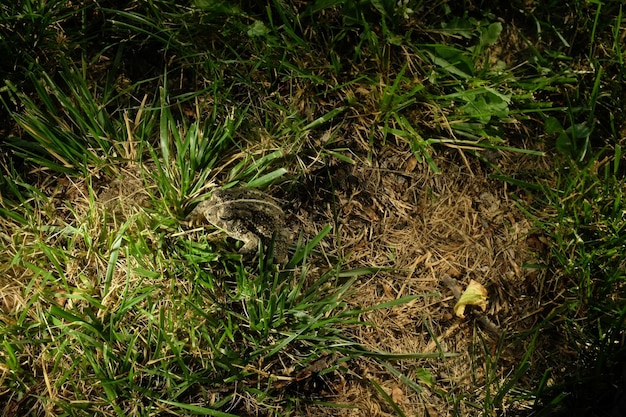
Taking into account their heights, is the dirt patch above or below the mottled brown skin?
below

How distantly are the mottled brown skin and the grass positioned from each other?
0.08 m

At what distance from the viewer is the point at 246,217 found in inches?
95.3

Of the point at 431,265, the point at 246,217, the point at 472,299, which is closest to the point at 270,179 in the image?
the point at 246,217

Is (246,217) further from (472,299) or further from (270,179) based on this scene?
(472,299)

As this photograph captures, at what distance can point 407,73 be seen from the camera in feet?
9.18

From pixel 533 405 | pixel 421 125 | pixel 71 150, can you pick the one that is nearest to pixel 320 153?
pixel 421 125

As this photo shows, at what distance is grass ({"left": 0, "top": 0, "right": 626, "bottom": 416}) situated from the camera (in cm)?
246

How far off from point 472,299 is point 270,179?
112cm

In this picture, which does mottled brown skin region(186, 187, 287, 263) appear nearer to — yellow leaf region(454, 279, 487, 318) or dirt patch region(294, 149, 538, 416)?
dirt patch region(294, 149, 538, 416)

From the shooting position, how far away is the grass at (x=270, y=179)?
2.46 meters

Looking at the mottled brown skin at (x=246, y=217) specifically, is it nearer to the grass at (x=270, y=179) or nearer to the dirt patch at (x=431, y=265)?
the grass at (x=270, y=179)

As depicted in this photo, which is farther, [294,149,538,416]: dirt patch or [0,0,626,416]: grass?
[294,149,538,416]: dirt patch

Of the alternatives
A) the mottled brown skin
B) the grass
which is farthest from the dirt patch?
the mottled brown skin

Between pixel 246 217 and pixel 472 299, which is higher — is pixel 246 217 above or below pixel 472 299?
above
